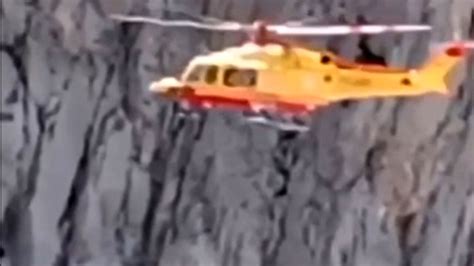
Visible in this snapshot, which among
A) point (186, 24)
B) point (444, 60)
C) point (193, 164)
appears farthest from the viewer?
point (193, 164)

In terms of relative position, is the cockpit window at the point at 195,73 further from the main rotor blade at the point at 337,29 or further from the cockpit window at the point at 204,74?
the main rotor blade at the point at 337,29

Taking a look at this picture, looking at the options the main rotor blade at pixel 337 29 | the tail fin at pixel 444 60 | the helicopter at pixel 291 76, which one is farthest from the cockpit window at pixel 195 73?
the tail fin at pixel 444 60

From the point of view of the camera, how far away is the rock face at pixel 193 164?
225 cm

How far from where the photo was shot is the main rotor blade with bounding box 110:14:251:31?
207 centimetres

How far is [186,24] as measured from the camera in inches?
83.8

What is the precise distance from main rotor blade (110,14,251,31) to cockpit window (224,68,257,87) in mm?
74

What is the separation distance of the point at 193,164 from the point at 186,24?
0.28 meters

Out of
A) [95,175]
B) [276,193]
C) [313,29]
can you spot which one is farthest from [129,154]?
[313,29]

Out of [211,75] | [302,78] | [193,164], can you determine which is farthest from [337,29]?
[193,164]

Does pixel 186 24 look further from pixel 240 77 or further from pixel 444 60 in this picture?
pixel 444 60

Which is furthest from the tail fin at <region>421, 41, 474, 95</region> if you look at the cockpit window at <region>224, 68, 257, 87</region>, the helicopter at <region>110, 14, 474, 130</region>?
the cockpit window at <region>224, 68, 257, 87</region>

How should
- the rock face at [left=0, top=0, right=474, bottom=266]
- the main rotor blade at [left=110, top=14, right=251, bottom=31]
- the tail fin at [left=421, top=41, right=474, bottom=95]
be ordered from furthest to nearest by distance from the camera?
1. the rock face at [left=0, top=0, right=474, bottom=266]
2. the main rotor blade at [left=110, top=14, right=251, bottom=31]
3. the tail fin at [left=421, top=41, right=474, bottom=95]

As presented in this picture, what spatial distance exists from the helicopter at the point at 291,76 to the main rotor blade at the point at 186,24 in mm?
14

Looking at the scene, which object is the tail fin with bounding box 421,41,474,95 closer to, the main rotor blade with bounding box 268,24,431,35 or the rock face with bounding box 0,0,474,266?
the main rotor blade with bounding box 268,24,431,35
